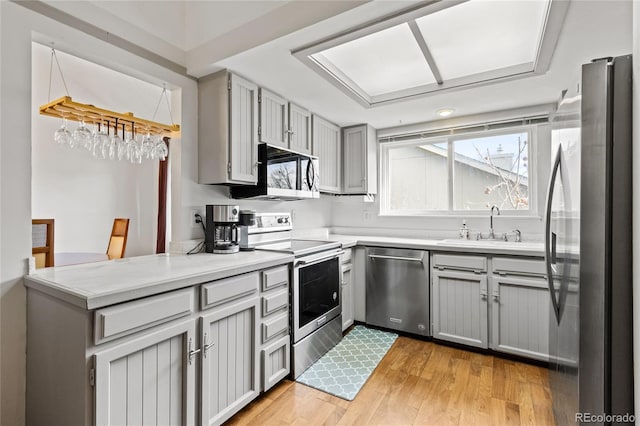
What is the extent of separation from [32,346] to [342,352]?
1987 millimetres

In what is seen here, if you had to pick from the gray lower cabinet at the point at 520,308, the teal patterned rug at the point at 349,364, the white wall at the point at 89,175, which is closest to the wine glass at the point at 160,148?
the white wall at the point at 89,175

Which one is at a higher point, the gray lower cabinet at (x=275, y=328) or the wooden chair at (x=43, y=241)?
the wooden chair at (x=43, y=241)

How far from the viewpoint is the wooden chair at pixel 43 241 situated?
94.1 inches

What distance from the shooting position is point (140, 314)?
1303 mm

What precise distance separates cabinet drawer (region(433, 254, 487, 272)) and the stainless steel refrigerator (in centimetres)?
162

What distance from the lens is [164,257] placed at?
6.84ft

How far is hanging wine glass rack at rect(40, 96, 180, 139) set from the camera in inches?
63.4

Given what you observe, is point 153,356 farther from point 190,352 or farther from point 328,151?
point 328,151

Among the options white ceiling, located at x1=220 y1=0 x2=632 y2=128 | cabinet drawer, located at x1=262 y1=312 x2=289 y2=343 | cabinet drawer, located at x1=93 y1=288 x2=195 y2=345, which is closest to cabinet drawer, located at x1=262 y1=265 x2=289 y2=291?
cabinet drawer, located at x1=262 y1=312 x2=289 y2=343

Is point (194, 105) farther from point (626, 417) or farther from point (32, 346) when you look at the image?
point (626, 417)

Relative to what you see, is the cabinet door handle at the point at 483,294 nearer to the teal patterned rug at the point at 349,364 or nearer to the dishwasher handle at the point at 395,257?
the dishwasher handle at the point at 395,257

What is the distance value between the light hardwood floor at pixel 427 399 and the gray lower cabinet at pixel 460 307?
0.22 metres

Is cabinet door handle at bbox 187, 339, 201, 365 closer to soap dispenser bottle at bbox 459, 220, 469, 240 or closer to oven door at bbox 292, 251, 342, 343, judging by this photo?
oven door at bbox 292, 251, 342, 343

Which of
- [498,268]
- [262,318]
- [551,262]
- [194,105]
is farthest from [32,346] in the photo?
[498,268]
